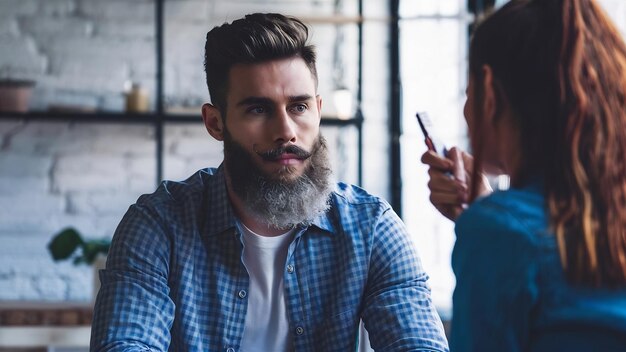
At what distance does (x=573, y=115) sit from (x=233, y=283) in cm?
75

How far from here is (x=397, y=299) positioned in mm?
1388

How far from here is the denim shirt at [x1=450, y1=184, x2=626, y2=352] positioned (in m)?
0.79

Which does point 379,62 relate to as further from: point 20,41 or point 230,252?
point 230,252

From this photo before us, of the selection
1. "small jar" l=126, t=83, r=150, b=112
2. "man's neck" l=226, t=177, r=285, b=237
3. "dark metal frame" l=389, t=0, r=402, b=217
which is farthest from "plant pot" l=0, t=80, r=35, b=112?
"man's neck" l=226, t=177, r=285, b=237

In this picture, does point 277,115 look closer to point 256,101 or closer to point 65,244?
point 256,101

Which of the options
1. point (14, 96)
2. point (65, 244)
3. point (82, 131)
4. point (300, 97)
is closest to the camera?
point (300, 97)

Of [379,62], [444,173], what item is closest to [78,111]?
[379,62]

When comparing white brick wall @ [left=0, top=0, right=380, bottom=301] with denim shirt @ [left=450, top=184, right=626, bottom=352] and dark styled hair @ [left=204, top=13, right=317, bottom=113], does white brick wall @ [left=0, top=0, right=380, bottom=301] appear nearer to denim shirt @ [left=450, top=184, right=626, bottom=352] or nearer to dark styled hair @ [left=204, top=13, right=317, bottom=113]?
dark styled hair @ [left=204, top=13, right=317, bottom=113]

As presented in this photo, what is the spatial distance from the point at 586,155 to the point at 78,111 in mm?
2825

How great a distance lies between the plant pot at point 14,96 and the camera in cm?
335

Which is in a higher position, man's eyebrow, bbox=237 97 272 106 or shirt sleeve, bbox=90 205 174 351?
man's eyebrow, bbox=237 97 272 106

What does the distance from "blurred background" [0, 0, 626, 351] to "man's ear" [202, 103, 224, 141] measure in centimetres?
Result: 184

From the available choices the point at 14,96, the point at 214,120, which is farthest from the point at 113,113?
the point at 214,120

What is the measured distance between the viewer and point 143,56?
354 cm
